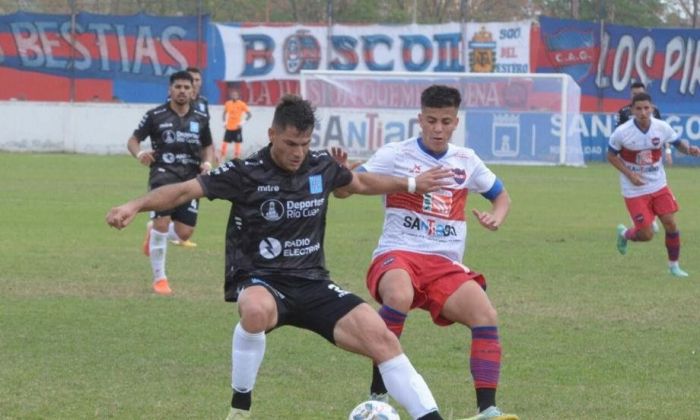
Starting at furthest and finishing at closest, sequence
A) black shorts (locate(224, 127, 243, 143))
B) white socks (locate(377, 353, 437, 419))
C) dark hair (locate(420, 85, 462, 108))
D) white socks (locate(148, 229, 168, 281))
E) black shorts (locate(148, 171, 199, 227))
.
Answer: black shorts (locate(224, 127, 243, 143))
black shorts (locate(148, 171, 199, 227))
white socks (locate(148, 229, 168, 281))
dark hair (locate(420, 85, 462, 108))
white socks (locate(377, 353, 437, 419))

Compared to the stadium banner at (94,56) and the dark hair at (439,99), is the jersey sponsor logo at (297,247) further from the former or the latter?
the stadium banner at (94,56)

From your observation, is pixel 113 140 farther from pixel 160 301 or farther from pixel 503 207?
pixel 503 207

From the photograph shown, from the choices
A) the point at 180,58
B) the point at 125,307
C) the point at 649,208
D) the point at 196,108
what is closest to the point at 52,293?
the point at 125,307

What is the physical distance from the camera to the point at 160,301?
37.0 feet

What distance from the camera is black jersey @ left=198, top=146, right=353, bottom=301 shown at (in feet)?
21.6

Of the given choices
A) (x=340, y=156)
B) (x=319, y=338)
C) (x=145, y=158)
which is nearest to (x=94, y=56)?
(x=145, y=158)

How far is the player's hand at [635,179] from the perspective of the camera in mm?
14094

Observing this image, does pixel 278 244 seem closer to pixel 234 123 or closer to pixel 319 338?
pixel 319 338

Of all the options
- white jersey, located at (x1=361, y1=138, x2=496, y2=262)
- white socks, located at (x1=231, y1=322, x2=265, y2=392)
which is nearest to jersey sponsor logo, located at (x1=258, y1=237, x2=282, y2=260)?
white socks, located at (x1=231, y1=322, x2=265, y2=392)

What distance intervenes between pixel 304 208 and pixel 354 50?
102 feet

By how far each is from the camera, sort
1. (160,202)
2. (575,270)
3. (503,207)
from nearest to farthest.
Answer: (160,202) → (503,207) → (575,270)

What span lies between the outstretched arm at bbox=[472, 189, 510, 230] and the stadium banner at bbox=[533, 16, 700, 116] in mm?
29674

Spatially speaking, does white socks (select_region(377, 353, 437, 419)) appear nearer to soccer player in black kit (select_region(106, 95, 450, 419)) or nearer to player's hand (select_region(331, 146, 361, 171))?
soccer player in black kit (select_region(106, 95, 450, 419))

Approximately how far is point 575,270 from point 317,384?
6618 millimetres
